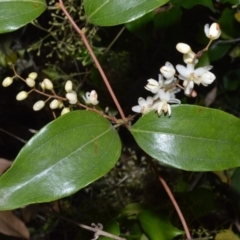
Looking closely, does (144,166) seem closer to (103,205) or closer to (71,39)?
(103,205)

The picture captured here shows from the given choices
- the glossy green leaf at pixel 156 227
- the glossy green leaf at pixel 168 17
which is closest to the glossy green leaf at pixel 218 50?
the glossy green leaf at pixel 168 17

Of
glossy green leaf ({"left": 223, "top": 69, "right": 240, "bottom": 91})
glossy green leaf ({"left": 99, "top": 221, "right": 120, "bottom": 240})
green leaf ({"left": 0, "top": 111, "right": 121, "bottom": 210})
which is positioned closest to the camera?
green leaf ({"left": 0, "top": 111, "right": 121, "bottom": 210})

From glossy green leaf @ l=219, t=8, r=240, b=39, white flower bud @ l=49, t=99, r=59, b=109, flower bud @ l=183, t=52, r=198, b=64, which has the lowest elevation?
glossy green leaf @ l=219, t=8, r=240, b=39

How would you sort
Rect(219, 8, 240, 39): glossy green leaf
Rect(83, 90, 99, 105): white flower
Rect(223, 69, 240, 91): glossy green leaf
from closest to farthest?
Rect(83, 90, 99, 105): white flower
Rect(219, 8, 240, 39): glossy green leaf
Rect(223, 69, 240, 91): glossy green leaf

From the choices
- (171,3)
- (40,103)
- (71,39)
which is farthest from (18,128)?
(40,103)

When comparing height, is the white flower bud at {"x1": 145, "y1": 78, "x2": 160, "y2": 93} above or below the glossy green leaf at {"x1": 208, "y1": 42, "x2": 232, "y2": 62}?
above

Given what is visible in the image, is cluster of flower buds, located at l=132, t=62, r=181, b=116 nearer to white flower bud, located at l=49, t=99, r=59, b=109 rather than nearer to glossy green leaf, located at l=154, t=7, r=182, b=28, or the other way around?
white flower bud, located at l=49, t=99, r=59, b=109

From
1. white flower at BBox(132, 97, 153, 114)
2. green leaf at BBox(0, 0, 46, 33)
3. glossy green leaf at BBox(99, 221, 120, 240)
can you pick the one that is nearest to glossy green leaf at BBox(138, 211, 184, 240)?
glossy green leaf at BBox(99, 221, 120, 240)

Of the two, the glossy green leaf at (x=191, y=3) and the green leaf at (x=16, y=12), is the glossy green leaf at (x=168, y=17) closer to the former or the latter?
the glossy green leaf at (x=191, y=3)
